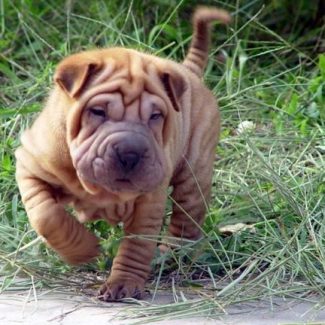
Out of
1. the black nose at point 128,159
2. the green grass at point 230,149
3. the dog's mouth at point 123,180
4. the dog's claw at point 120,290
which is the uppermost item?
the black nose at point 128,159

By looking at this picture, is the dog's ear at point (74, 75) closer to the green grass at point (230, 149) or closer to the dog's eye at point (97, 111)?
the dog's eye at point (97, 111)

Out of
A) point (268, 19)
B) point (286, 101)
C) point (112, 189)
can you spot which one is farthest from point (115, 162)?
point (268, 19)

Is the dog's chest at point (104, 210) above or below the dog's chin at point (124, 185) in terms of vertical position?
below

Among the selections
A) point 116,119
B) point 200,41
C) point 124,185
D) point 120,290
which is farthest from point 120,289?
point 200,41

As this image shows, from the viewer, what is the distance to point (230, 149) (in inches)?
278

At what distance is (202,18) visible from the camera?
20.7 feet

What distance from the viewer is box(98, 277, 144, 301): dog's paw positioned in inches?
205

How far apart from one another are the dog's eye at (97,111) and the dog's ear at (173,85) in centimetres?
38

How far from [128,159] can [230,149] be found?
2259 mm

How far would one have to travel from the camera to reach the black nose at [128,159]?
4859 millimetres

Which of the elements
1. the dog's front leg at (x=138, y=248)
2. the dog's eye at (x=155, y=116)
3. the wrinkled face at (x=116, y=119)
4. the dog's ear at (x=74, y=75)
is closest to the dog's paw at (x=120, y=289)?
the dog's front leg at (x=138, y=248)

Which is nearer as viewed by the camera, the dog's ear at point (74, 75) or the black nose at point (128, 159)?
the black nose at point (128, 159)

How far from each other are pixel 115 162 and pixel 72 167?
37 centimetres

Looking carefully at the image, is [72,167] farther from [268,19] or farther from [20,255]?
[268,19]
